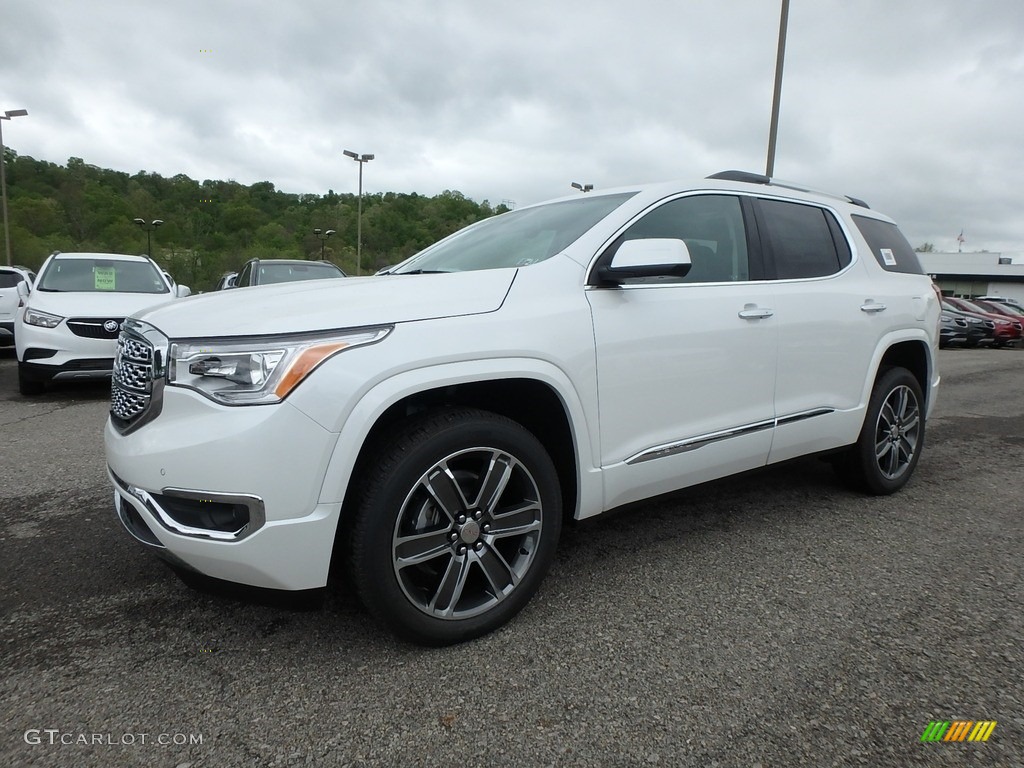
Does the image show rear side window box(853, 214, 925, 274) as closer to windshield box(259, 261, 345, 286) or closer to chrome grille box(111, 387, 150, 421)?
chrome grille box(111, 387, 150, 421)

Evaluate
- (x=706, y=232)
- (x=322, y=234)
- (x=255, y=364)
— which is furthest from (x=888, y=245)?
(x=322, y=234)

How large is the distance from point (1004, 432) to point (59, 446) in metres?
7.97

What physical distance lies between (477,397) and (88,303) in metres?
6.30

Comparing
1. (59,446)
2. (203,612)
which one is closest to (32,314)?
(59,446)

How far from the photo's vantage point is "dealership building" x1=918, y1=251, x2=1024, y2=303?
2036 inches

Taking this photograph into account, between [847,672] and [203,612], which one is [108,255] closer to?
[203,612]

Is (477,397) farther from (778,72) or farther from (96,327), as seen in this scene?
(778,72)

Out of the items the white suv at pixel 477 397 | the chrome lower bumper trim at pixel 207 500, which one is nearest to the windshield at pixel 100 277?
the white suv at pixel 477 397

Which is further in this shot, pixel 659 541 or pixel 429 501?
pixel 659 541

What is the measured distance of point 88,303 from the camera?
22.7ft

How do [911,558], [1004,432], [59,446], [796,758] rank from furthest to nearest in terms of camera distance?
1. [1004,432]
2. [59,446]
3. [911,558]
4. [796,758]

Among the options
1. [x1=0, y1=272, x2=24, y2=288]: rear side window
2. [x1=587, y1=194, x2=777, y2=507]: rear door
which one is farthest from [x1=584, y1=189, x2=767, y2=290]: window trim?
[x1=0, y1=272, x2=24, y2=288]: rear side window

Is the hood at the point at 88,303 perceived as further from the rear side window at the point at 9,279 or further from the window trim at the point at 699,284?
the window trim at the point at 699,284

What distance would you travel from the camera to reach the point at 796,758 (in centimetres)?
176
